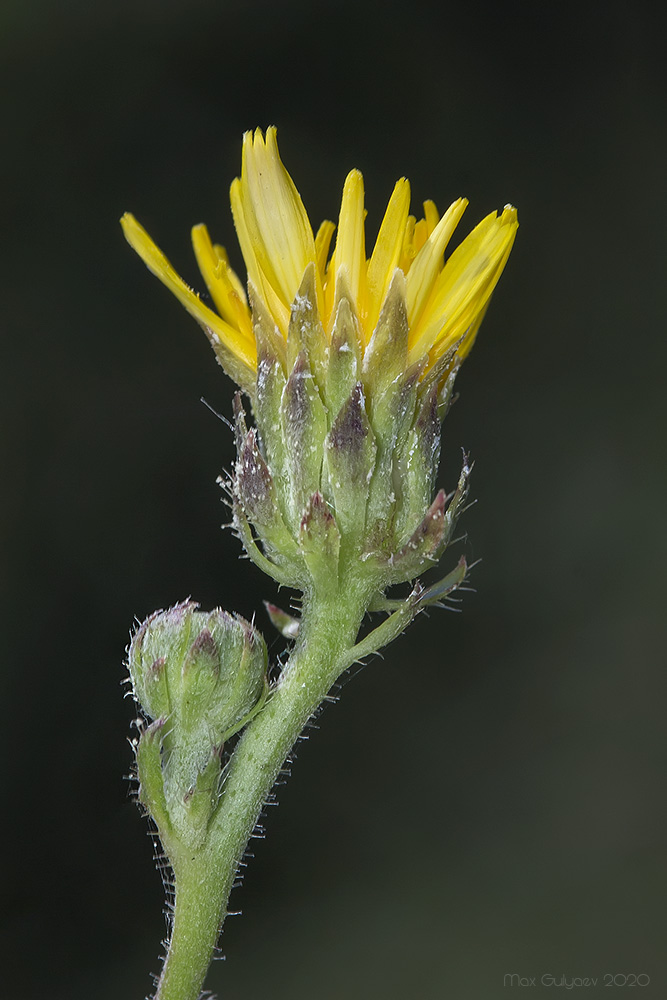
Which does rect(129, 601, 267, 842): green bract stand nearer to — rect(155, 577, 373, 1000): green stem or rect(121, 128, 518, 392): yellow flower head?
rect(155, 577, 373, 1000): green stem

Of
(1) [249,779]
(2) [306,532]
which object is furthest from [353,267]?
(1) [249,779]

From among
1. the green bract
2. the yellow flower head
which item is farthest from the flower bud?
the yellow flower head

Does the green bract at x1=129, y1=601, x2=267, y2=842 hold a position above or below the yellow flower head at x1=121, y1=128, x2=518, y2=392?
below

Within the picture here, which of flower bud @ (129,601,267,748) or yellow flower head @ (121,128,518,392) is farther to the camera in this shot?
yellow flower head @ (121,128,518,392)

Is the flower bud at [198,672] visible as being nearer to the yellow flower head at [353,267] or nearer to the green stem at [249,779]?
the green stem at [249,779]

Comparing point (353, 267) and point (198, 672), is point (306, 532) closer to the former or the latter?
point (198, 672)

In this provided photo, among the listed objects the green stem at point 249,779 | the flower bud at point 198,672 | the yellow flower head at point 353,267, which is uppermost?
the yellow flower head at point 353,267

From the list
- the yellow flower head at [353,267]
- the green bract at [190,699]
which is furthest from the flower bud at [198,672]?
the yellow flower head at [353,267]
